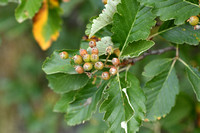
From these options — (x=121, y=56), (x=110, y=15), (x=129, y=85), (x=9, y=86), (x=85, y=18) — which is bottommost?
(x=9, y=86)

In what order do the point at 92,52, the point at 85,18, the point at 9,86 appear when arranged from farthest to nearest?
1. the point at 9,86
2. the point at 85,18
3. the point at 92,52

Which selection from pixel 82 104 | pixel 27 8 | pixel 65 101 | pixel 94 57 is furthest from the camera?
pixel 27 8

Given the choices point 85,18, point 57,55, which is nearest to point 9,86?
point 85,18

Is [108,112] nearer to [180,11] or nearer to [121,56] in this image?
[121,56]

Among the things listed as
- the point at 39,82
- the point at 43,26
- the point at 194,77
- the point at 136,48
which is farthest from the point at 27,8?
the point at 39,82

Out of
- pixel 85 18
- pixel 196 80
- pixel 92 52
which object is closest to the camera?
pixel 92 52

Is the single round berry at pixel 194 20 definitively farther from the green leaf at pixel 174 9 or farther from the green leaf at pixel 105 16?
the green leaf at pixel 105 16

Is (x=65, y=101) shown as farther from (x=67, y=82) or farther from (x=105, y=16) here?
(x=105, y=16)
